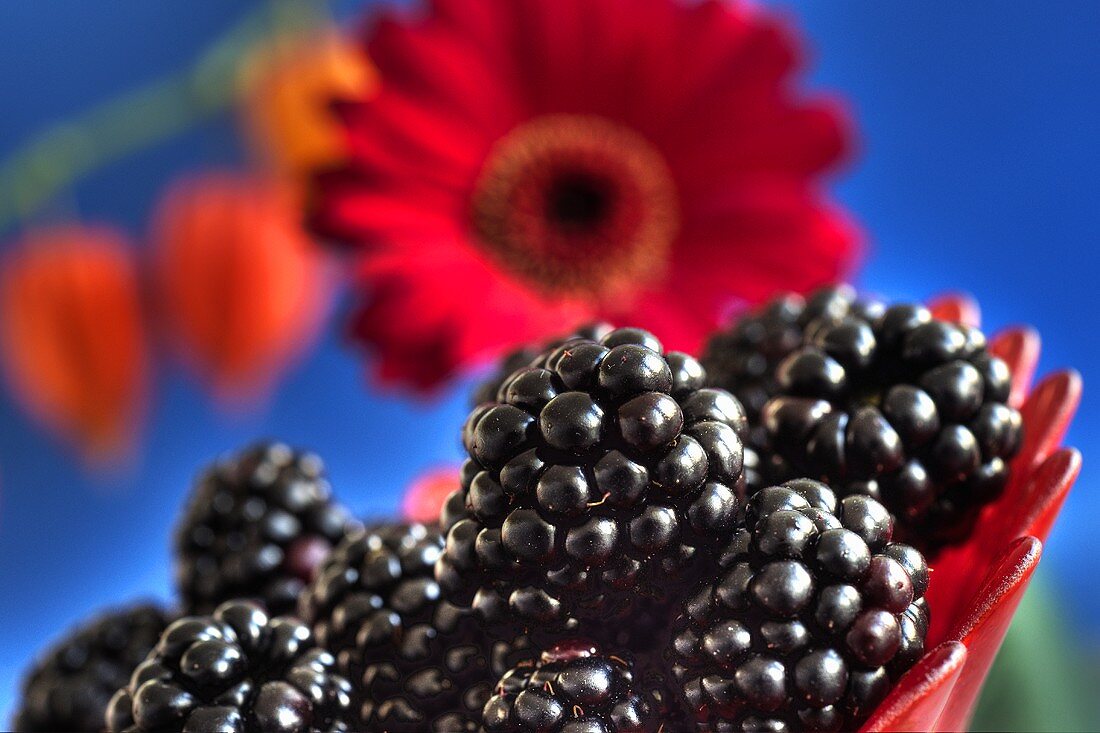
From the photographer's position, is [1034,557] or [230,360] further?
[230,360]

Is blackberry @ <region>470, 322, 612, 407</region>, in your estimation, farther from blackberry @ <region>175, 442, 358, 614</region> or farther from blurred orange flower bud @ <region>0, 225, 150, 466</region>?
blurred orange flower bud @ <region>0, 225, 150, 466</region>

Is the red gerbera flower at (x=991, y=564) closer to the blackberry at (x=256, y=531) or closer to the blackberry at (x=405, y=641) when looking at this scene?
the blackberry at (x=405, y=641)

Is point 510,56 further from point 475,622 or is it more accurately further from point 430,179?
point 475,622

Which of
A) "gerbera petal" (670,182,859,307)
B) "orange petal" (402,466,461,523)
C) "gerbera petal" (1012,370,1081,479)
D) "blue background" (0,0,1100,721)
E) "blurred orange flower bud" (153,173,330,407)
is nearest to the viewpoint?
"gerbera petal" (1012,370,1081,479)

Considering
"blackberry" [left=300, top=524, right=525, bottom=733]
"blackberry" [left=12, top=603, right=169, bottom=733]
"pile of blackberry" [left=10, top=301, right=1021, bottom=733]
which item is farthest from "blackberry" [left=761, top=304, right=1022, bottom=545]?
"blackberry" [left=12, top=603, right=169, bottom=733]

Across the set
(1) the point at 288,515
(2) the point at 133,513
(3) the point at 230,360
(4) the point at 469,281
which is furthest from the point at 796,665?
(2) the point at 133,513

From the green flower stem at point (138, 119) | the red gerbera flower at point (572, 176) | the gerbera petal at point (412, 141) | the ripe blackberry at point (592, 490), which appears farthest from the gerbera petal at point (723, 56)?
the green flower stem at point (138, 119)

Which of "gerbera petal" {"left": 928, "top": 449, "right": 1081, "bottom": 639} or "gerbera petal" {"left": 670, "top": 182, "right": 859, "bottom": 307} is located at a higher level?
"gerbera petal" {"left": 670, "top": 182, "right": 859, "bottom": 307}
